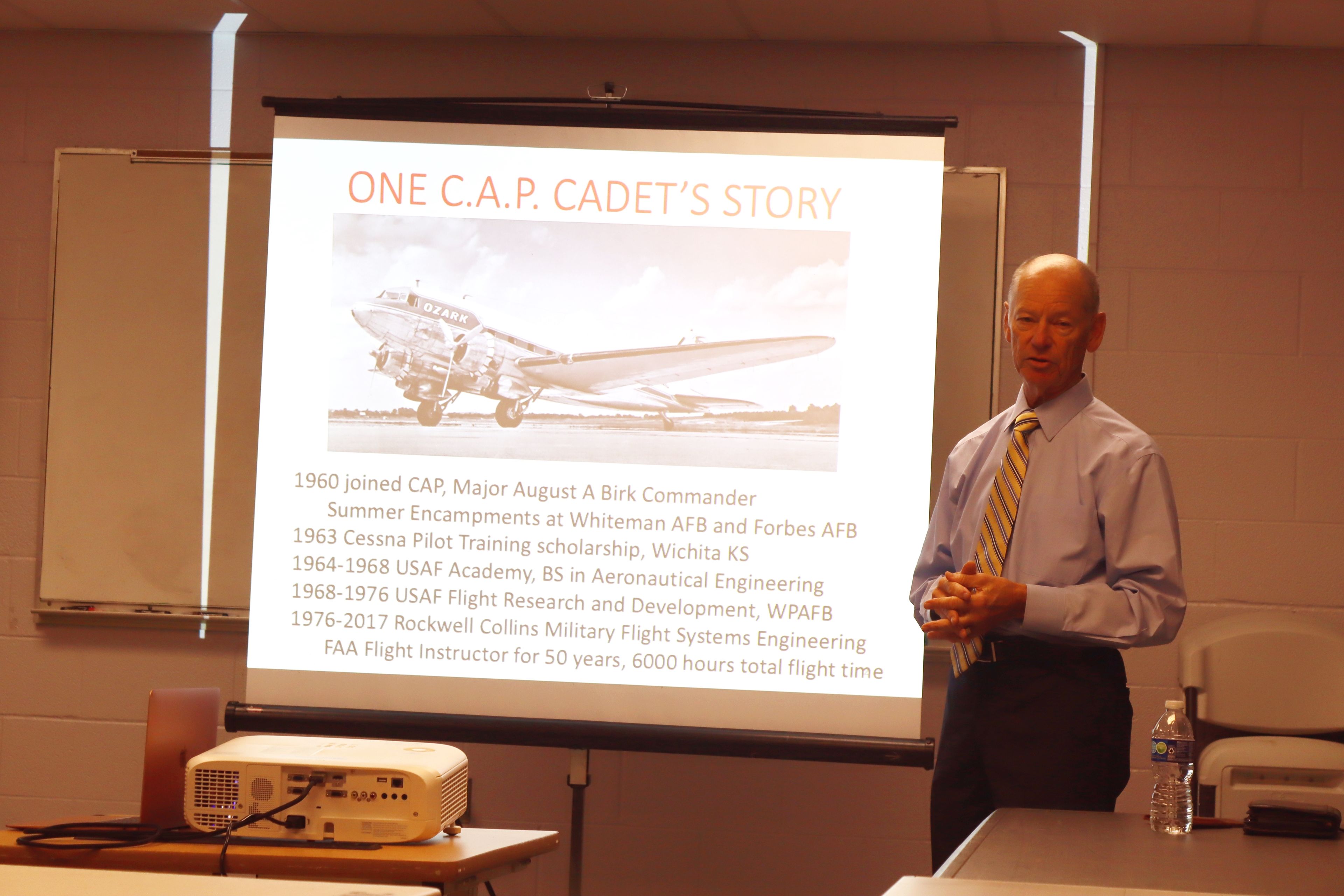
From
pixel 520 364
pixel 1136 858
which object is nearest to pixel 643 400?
pixel 520 364

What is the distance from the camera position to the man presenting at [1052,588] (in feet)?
6.68

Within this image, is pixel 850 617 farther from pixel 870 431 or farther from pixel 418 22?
pixel 418 22

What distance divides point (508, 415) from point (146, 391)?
1.23 metres

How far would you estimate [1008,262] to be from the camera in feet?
11.0

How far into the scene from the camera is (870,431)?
298 cm

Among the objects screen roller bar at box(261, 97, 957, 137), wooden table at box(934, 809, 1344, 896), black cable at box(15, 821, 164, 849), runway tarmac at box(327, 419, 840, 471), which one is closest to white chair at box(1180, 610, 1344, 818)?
runway tarmac at box(327, 419, 840, 471)

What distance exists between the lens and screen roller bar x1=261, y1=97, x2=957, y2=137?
3.02m

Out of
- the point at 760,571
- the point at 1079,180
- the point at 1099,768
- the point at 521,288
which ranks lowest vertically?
the point at 1099,768

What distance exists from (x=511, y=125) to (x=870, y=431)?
3.96 feet

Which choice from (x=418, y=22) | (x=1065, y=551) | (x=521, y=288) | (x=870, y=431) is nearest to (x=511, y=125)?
(x=521, y=288)

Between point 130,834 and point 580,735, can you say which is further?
point 580,735

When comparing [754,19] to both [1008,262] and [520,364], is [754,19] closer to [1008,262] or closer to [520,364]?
[1008,262]

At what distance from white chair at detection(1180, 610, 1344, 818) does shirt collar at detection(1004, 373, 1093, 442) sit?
1.15 m

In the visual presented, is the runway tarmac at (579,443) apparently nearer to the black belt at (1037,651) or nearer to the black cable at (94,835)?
the black belt at (1037,651)
